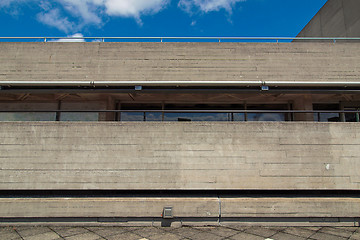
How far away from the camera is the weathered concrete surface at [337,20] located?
9734 millimetres

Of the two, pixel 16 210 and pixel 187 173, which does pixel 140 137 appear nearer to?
pixel 187 173

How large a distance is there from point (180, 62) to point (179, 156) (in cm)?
332

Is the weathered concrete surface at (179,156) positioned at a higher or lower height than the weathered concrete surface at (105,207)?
higher

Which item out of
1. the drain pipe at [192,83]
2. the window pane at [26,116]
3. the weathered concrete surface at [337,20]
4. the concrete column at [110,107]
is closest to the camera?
the drain pipe at [192,83]

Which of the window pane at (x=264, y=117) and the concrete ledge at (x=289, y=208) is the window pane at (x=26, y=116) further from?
the window pane at (x=264, y=117)

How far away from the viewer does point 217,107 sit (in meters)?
8.47

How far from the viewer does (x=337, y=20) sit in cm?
1094

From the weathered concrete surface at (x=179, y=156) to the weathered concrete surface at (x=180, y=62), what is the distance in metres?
2.04

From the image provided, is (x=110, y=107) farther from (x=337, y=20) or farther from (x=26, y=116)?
(x=337, y=20)

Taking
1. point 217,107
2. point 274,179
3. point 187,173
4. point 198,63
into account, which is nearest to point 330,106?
point 217,107

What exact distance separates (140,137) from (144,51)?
3.20 m

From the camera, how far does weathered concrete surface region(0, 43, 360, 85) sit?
6883mm

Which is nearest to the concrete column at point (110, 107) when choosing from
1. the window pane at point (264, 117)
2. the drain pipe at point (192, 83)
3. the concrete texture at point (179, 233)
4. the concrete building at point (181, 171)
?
the drain pipe at point (192, 83)

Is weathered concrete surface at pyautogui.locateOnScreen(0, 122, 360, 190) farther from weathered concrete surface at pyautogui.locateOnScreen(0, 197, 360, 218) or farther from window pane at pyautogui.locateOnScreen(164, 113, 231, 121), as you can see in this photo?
window pane at pyautogui.locateOnScreen(164, 113, 231, 121)
